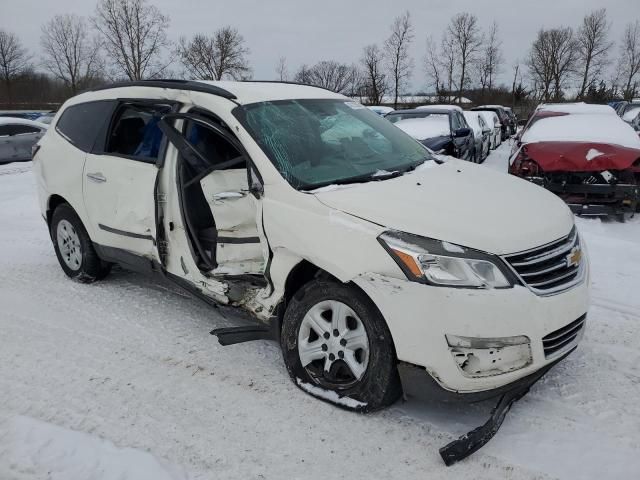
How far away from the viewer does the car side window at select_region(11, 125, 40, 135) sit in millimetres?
14234

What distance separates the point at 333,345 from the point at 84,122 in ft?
11.0

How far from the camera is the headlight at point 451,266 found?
8.36 feet

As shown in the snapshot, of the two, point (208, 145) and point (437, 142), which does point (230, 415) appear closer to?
point (208, 145)

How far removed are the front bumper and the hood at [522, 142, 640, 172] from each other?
18.1 feet

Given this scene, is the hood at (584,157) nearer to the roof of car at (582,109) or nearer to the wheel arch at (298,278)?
the roof of car at (582,109)

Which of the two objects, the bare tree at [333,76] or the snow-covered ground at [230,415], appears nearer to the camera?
the snow-covered ground at [230,415]

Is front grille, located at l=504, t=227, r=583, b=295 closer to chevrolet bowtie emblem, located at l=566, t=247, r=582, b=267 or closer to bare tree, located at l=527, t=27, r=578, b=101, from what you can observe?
chevrolet bowtie emblem, located at l=566, t=247, r=582, b=267

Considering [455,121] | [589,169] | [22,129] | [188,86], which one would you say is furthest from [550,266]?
[22,129]

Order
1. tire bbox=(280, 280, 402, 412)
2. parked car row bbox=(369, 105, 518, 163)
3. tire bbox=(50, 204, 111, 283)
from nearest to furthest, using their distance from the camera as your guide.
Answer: tire bbox=(280, 280, 402, 412) < tire bbox=(50, 204, 111, 283) < parked car row bbox=(369, 105, 518, 163)

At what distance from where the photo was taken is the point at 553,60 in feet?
152

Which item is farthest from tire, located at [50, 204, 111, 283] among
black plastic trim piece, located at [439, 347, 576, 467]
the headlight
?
black plastic trim piece, located at [439, 347, 576, 467]

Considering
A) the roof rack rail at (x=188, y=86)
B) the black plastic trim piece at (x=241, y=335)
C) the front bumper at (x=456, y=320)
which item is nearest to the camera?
the front bumper at (x=456, y=320)

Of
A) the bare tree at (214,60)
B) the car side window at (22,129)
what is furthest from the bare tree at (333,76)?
the car side window at (22,129)

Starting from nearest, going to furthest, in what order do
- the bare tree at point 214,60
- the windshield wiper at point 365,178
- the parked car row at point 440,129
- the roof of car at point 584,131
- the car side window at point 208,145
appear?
the windshield wiper at point 365,178
the car side window at point 208,145
the roof of car at point 584,131
the parked car row at point 440,129
the bare tree at point 214,60
